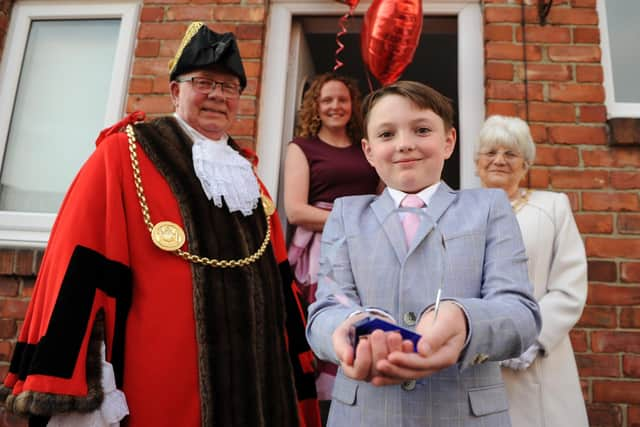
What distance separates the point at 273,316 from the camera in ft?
5.25

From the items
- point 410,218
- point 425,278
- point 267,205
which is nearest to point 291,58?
point 267,205

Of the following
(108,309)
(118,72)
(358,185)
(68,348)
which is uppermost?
(118,72)

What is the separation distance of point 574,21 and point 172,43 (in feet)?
6.95

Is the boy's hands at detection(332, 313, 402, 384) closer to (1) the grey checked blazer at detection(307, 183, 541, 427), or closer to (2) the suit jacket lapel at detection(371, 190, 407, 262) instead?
(1) the grey checked blazer at detection(307, 183, 541, 427)

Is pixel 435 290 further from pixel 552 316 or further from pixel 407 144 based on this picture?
pixel 552 316

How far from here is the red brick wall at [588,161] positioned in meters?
2.09

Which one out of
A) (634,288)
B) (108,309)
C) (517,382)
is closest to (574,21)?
(634,288)

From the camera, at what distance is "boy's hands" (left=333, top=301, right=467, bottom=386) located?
73 cm

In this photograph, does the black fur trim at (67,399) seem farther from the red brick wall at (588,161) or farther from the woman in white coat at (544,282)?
the red brick wall at (588,161)

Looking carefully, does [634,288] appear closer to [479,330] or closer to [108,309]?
[479,330]

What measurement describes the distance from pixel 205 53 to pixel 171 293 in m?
0.85

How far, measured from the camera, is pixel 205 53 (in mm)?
1692

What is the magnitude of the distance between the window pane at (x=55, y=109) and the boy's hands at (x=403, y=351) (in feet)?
7.83

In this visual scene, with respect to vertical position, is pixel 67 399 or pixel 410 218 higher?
pixel 410 218
